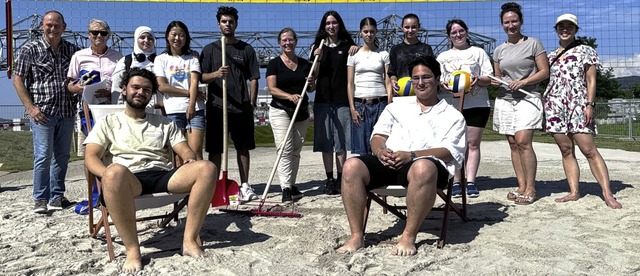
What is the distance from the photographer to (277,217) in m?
4.98

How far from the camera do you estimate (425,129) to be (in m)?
4.09

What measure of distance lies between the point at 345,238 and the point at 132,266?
1.49 metres

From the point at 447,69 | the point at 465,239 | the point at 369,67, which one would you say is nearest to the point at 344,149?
the point at 369,67

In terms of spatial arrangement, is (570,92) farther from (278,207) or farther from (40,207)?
(40,207)

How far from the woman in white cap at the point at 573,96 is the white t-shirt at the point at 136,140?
3.34m

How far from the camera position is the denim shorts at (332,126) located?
6.10 meters

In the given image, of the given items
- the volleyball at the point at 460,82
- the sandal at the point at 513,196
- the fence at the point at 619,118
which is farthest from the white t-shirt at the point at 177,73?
the fence at the point at 619,118

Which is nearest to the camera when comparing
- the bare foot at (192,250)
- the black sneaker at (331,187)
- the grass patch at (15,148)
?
the bare foot at (192,250)

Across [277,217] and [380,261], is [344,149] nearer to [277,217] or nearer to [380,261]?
[277,217]

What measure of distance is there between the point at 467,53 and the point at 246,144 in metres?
2.33

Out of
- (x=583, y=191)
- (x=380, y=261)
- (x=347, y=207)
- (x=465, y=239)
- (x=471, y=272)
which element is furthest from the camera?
(x=583, y=191)

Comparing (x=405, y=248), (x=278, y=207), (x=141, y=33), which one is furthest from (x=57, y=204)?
(x=405, y=248)

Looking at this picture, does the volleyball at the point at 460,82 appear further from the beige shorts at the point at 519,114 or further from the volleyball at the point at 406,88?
the beige shorts at the point at 519,114

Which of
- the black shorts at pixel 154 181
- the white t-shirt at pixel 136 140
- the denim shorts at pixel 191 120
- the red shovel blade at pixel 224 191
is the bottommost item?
the red shovel blade at pixel 224 191
